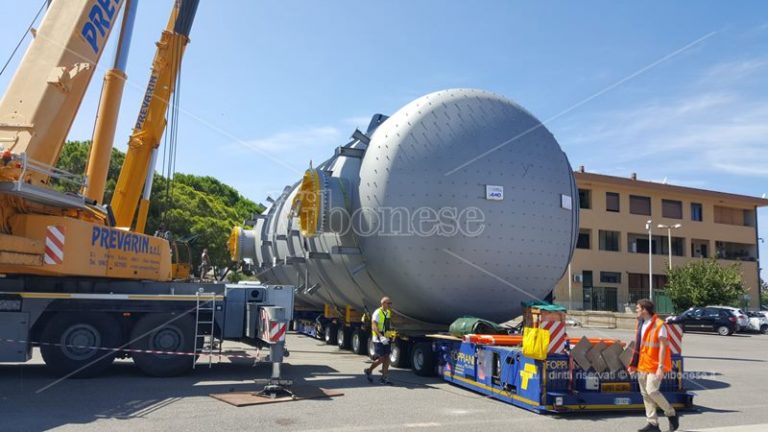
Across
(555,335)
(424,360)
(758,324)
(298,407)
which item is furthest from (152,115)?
(758,324)

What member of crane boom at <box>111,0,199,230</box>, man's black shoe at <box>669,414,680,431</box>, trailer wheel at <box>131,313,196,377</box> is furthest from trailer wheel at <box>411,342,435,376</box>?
crane boom at <box>111,0,199,230</box>

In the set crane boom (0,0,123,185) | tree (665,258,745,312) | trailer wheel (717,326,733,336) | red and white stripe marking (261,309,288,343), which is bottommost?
trailer wheel (717,326,733,336)

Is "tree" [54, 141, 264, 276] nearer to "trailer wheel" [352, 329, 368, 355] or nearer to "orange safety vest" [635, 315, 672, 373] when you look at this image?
"trailer wheel" [352, 329, 368, 355]

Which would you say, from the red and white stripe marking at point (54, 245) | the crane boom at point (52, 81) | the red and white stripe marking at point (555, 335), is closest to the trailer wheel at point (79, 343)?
the red and white stripe marking at point (54, 245)

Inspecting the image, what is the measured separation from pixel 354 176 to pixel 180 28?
640cm

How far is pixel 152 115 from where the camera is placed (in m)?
13.9

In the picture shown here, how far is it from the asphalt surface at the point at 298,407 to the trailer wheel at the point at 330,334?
3942 mm

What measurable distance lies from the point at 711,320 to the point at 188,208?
86.1 ft

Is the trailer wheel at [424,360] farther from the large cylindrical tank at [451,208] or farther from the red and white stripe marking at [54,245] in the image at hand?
the red and white stripe marking at [54,245]

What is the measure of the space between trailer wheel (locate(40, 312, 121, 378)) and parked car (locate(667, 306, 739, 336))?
24.2 metres

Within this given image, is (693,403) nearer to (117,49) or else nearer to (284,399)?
(284,399)

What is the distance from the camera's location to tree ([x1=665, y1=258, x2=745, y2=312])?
34438 millimetres

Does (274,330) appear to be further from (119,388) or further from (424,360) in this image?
(424,360)

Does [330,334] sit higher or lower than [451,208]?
lower
